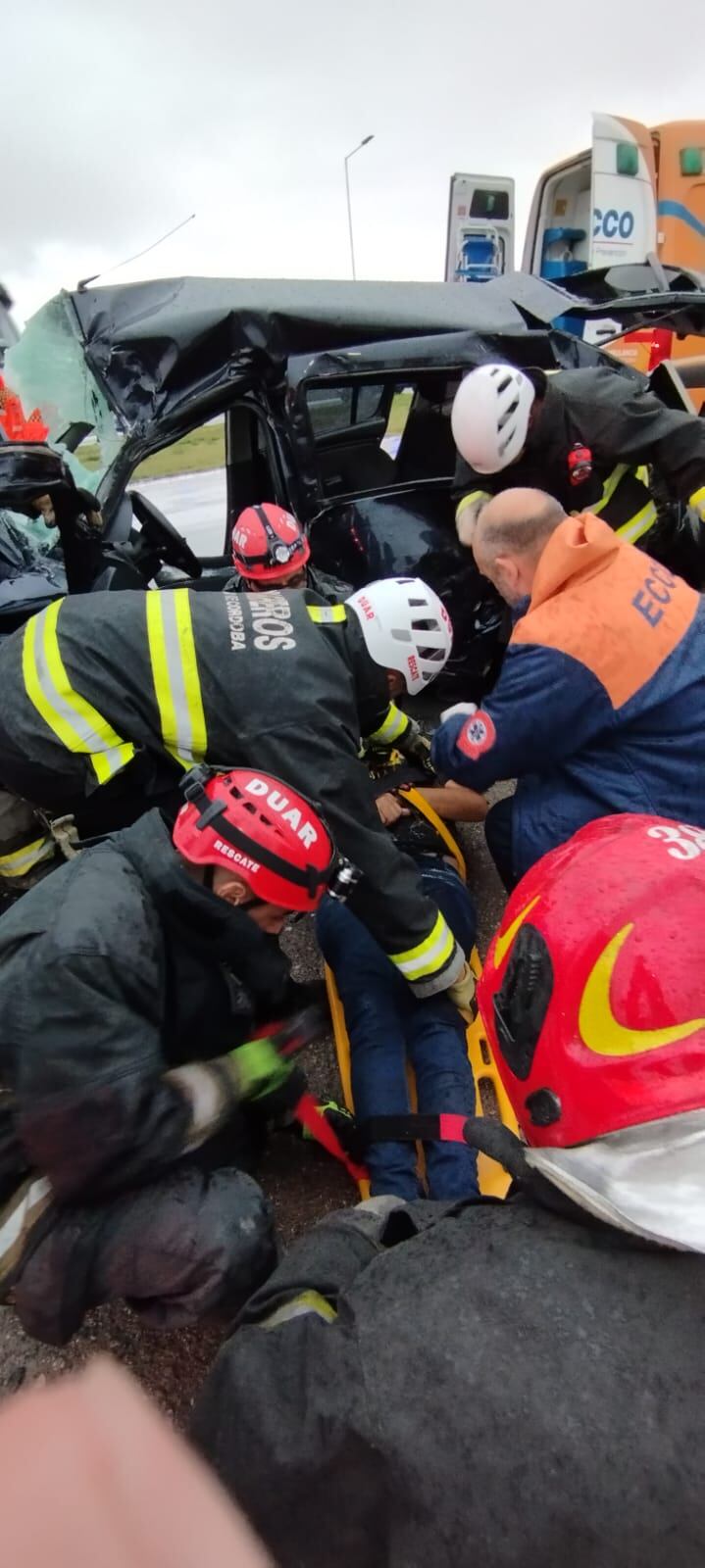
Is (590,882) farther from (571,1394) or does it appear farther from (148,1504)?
(148,1504)

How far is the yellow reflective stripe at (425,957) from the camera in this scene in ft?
7.34

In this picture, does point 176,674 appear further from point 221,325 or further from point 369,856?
point 221,325

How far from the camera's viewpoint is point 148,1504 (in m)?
0.60

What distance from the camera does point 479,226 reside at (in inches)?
296

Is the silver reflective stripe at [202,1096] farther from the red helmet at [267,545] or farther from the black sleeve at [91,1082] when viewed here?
the red helmet at [267,545]

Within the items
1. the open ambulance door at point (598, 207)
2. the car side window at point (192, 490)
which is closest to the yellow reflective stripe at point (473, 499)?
the car side window at point (192, 490)

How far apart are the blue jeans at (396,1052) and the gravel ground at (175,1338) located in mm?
218

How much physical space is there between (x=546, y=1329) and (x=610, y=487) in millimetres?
3193

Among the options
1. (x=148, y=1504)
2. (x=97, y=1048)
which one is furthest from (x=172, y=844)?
(x=148, y=1504)

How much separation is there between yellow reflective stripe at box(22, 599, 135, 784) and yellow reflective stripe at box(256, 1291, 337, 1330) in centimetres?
153

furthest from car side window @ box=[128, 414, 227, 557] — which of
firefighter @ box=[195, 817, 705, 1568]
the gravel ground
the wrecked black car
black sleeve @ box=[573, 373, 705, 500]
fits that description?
firefighter @ box=[195, 817, 705, 1568]

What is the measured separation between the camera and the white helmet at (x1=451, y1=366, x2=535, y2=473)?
123 inches

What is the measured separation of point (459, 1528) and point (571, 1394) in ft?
A: 0.50

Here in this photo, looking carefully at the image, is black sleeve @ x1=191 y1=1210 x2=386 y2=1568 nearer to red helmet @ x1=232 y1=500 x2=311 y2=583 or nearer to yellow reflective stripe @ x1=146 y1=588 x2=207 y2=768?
yellow reflective stripe @ x1=146 y1=588 x2=207 y2=768
